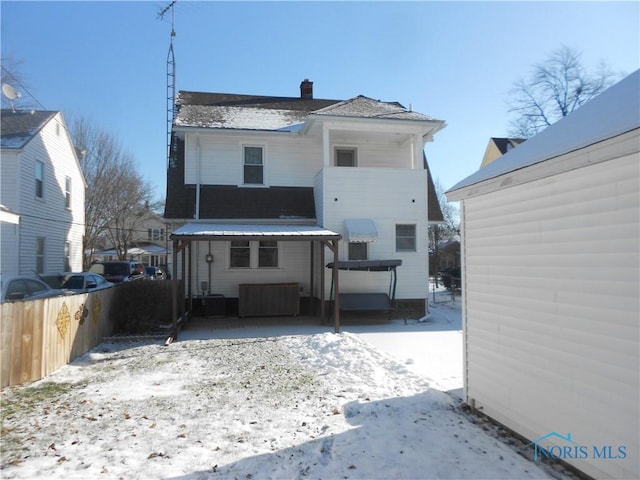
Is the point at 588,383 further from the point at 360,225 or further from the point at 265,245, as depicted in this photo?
the point at 265,245

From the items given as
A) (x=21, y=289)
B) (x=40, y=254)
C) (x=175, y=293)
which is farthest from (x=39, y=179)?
(x=175, y=293)

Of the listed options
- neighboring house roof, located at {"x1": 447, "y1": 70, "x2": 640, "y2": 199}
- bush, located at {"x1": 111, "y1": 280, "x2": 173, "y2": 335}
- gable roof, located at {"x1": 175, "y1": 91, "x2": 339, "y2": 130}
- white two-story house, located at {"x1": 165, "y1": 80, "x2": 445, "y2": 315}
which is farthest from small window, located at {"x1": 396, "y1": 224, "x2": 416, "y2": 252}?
neighboring house roof, located at {"x1": 447, "y1": 70, "x2": 640, "y2": 199}

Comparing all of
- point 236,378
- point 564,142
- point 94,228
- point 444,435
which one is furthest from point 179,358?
point 94,228

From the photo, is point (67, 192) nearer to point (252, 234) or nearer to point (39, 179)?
point (39, 179)

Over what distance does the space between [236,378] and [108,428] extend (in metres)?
2.30

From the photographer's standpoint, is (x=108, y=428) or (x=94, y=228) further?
(x=94, y=228)

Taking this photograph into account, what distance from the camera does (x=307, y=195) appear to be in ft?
47.7

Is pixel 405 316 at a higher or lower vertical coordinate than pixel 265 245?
lower

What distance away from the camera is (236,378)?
267 inches

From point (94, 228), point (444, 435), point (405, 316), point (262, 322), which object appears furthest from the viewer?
point (94, 228)

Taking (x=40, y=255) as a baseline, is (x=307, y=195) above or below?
above

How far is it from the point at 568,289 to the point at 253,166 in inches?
470

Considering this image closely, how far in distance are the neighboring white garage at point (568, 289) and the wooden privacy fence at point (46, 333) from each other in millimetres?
6434

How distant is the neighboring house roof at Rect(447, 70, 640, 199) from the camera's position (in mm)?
3432
